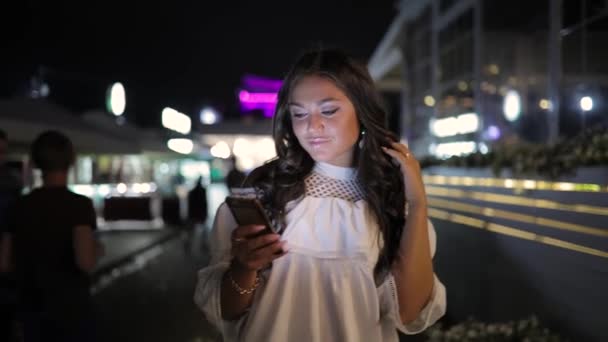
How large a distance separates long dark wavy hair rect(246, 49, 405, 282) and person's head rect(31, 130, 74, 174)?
165cm

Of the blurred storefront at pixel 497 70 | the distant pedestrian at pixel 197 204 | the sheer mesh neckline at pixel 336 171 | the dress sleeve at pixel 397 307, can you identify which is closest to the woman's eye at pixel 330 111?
the sheer mesh neckline at pixel 336 171

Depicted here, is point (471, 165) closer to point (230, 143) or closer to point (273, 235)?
point (273, 235)

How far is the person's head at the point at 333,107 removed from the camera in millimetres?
1829

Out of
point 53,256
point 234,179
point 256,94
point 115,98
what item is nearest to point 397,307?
point 234,179

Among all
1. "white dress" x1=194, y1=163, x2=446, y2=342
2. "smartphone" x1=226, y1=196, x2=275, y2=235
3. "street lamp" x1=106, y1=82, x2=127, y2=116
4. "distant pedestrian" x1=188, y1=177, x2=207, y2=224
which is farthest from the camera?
"street lamp" x1=106, y1=82, x2=127, y2=116

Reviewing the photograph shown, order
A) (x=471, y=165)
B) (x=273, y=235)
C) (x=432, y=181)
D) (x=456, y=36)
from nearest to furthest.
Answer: (x=273, y=235)
(x=471, y=165)
(x=432, y=181)
(x=456, y=36)

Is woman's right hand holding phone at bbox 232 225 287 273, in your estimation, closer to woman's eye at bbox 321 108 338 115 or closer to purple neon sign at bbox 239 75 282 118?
woman's eye at bbox 321 108 338 115

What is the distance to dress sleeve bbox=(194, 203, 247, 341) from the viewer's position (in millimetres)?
1796

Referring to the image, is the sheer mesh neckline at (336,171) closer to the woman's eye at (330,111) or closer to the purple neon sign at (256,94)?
the woman's eye at (330,111)

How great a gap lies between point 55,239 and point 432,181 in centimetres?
631

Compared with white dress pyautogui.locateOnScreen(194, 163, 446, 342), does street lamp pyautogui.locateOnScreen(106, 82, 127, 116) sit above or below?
above

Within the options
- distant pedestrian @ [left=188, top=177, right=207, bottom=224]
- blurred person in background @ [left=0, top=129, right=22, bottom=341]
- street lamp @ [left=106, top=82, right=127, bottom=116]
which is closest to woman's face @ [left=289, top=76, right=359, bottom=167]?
blurred person in background @ [left=0, top=129, right=22, bottom=341]

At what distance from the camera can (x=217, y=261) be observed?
1.85 meters

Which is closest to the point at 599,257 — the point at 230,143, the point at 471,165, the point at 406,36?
the point at 471,165
